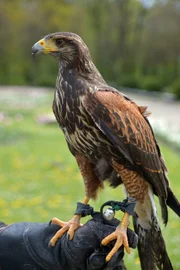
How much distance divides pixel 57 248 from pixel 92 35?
36.2 m

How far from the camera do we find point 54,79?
34.4 meters

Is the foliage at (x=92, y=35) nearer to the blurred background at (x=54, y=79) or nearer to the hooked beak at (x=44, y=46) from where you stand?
the blurred background at (x=54, y=79)

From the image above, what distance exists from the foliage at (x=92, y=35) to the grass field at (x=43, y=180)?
885 inches

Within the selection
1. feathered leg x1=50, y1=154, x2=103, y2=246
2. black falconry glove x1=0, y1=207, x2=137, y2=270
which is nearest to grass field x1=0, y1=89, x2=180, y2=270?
feathered leg x1=50, y1=154, x2=103, y2=246

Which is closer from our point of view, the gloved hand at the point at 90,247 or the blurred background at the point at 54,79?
the gloved hand at the point at 90,247

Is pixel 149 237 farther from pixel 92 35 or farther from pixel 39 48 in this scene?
pixel 92 35

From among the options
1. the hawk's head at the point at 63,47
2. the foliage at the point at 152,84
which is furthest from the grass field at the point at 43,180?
the foliage at the point at 152,84

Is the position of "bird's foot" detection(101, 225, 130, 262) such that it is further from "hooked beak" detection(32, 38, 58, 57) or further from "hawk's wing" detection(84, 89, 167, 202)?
"hooked beak" detection(32, 38, 58, 57)

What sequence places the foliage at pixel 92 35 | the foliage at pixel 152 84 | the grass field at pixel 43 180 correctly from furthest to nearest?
1. the foliage at pixel 92 35
2. the foliage at pixel 152 84
3. the grass field at pixel 43 180

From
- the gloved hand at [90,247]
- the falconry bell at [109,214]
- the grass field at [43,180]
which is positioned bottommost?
the grass field at [43,180]

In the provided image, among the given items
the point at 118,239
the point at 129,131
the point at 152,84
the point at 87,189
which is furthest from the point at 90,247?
the point at 152,84

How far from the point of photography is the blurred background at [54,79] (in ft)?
20.1

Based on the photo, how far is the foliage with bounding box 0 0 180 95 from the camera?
3423 centimetres

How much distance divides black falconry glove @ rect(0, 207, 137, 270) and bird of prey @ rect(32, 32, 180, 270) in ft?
0.14
